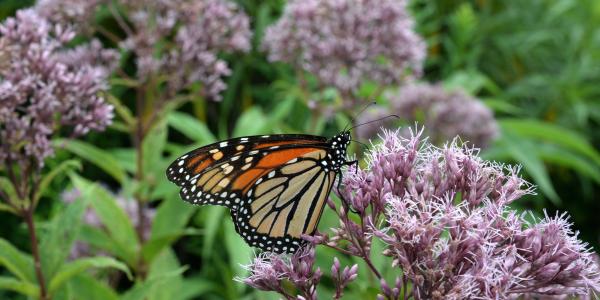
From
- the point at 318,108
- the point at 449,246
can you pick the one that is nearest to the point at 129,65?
the point at 318,108

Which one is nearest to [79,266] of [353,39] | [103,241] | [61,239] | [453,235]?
[61,239]

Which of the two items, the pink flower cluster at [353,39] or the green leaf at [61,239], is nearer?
the green leaf at [61,239]

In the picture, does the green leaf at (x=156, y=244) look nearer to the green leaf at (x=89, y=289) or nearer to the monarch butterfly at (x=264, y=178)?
the green leaf at (x=89, y=289)

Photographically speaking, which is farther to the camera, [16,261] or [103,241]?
[103,241]

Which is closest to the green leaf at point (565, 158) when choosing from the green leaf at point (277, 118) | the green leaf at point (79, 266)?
the green leaf at point (277, 118)

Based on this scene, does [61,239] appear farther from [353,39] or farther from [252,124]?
[353,39]
